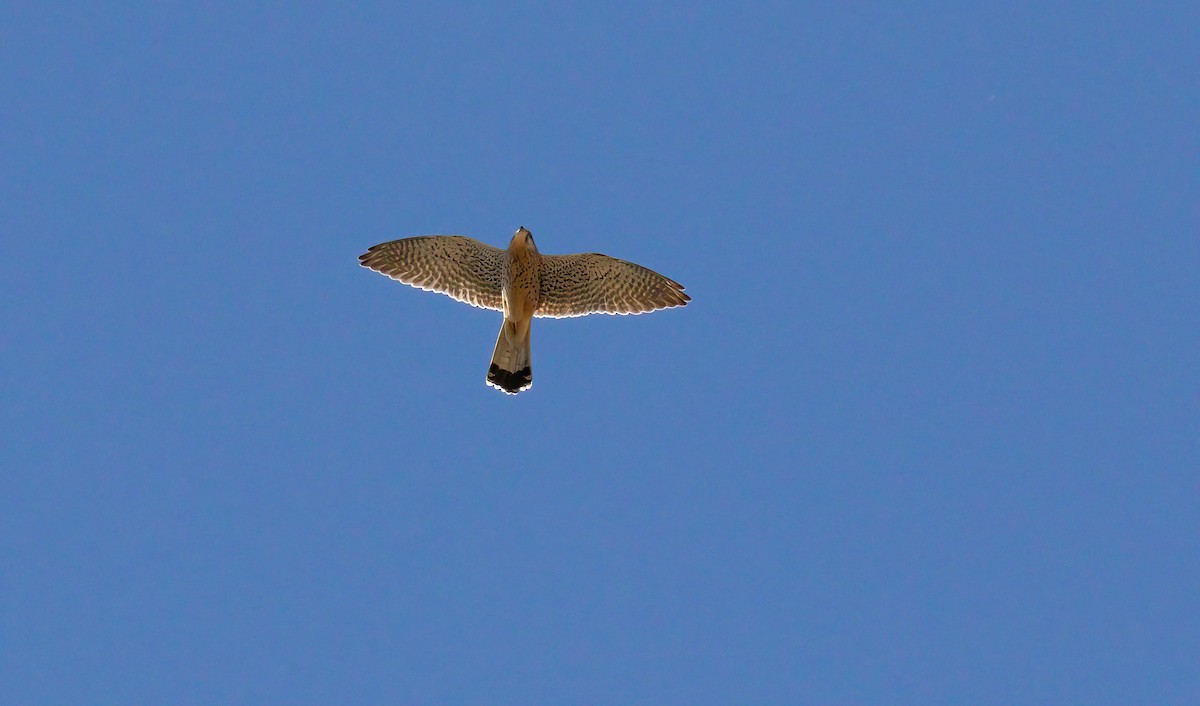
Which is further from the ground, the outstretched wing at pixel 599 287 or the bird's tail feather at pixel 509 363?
the outstretched wing at pixel 599 287

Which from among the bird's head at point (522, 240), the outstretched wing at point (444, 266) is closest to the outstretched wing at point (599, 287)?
the bird's head at point (522, 240)

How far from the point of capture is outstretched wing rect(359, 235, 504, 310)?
15297 millimetres

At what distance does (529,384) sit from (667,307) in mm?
1879

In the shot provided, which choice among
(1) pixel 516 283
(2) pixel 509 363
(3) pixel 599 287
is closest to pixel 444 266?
(1) pixel 516 283

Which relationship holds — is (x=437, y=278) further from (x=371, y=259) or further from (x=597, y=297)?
(x=597, y=297)

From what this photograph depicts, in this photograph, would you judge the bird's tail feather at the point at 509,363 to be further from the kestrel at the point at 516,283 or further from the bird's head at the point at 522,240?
the bird's head at the point at 522,240

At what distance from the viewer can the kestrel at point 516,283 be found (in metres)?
15.1

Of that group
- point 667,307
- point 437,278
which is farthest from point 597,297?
point 437,278

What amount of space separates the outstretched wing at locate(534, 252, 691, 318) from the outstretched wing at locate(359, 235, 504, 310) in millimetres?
636

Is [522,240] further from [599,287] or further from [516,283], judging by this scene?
[599,287]

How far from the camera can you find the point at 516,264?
48.5 ft

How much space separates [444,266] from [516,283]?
1078 millimetres

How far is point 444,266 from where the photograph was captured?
50.7 ft

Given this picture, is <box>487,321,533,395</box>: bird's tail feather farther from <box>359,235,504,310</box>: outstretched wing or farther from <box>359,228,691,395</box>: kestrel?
<box>359,235,504,310</box>: outstretched wing
